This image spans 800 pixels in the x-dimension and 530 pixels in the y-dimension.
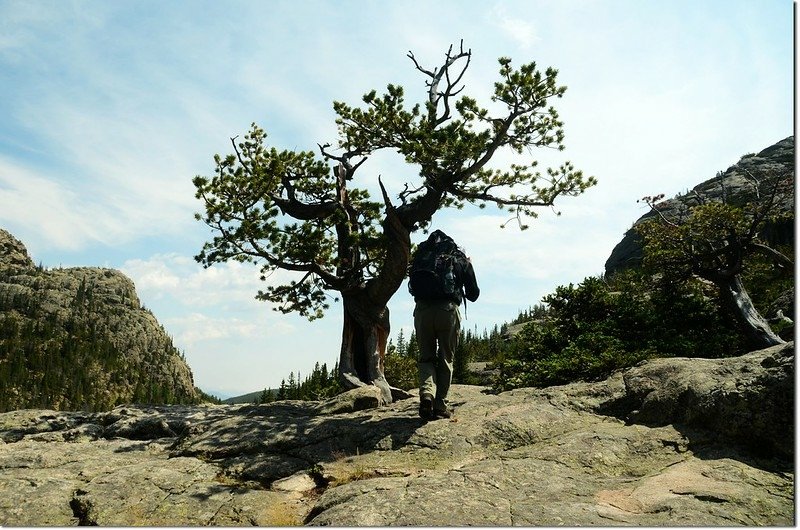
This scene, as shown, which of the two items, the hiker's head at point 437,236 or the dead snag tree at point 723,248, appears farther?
the dead snag tree at point 723,248

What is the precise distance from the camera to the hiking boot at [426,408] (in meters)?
9.61

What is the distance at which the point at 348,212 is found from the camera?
16516mm

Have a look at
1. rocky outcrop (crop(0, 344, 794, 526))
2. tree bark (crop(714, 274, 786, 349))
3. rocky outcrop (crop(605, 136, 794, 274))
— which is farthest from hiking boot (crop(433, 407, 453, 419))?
rocky outcrop (crop(605, 136, 794, 274))

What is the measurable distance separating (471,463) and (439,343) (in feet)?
8.42

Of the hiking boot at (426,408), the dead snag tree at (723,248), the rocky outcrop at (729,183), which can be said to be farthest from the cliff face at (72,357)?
the hiking boot at (426,408)

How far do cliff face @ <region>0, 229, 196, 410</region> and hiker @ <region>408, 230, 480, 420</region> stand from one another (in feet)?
497

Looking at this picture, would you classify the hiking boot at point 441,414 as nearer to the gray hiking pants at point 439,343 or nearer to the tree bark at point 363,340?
the gray hiking pants at point 439,343

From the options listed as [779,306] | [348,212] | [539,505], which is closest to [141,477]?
[539,505]

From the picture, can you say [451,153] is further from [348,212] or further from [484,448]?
[484,448]

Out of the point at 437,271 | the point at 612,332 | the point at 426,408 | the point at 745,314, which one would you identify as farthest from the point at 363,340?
the point at 745,314

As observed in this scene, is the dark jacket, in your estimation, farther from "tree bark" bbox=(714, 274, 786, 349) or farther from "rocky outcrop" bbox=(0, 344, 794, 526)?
"tree bark" bbox=(714, 274, 786, 349)

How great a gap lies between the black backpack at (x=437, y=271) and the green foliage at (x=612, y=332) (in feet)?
15.3

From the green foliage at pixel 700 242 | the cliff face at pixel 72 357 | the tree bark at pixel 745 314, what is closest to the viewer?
the tree bark at pixel 745 314

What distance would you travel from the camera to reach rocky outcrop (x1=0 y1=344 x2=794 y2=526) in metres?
6.04
